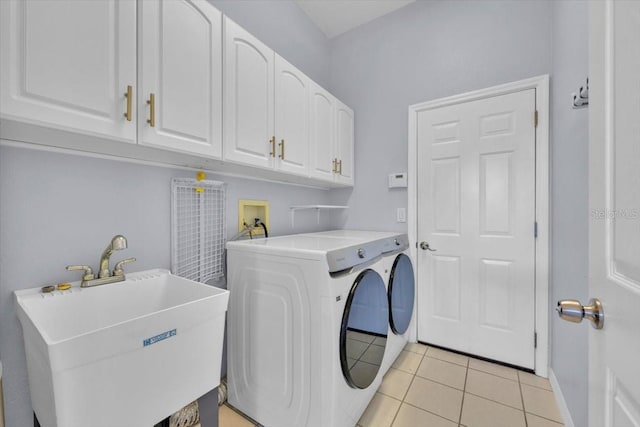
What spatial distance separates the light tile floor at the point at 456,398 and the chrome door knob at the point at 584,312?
1.28 meters

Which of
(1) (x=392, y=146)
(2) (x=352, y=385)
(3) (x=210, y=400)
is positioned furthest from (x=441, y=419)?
(1) (x=392, y=146)

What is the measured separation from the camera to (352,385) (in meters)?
1.31

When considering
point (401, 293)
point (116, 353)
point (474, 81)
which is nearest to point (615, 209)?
point (116, 353)

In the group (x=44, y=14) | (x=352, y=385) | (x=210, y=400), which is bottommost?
(x=352, y=385)

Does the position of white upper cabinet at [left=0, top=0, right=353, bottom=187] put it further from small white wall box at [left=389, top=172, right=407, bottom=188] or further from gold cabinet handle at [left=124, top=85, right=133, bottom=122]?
small white wall box at [left=389, top=172, right=407, bottom=188]

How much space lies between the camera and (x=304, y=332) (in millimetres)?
1243

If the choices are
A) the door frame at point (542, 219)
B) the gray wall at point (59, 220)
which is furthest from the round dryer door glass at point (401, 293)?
the gray wall at point (59, 220)

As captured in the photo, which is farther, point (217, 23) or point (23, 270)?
point (217, 23)

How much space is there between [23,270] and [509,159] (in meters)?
2.82

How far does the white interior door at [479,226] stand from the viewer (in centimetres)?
194

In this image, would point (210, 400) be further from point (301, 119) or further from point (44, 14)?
point (301, 119)

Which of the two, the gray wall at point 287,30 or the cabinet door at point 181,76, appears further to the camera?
the gray wall at point 287,30

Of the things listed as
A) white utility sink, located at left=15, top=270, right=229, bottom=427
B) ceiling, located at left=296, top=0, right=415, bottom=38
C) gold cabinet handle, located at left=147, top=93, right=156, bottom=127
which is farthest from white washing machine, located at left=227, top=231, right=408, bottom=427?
ceiling, located at left=296, top=0, right=415, bottom=38

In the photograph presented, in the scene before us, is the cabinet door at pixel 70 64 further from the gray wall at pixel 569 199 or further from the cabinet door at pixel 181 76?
the gray wall at pixel 569 199
